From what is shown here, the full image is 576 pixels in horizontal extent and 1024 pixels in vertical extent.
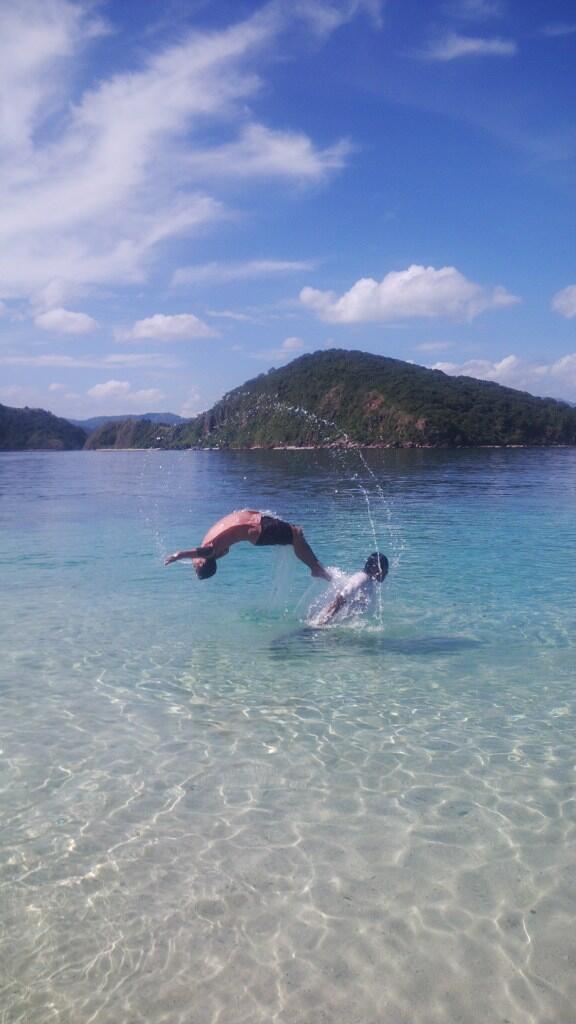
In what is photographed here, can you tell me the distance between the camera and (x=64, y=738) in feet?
25.5

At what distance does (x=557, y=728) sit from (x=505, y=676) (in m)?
1.73

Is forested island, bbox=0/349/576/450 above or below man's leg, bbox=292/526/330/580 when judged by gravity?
above

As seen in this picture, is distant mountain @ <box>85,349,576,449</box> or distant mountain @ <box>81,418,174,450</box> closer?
distant mountain @ <box>85,349,576,449</box>

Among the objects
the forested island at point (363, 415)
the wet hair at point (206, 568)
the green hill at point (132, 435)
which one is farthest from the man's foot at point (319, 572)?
the green hill at point (132, 435)

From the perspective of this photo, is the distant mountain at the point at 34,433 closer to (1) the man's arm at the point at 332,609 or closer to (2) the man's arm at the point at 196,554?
(1) the man's arm at the point at 332,609

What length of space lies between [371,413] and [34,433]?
88.7m

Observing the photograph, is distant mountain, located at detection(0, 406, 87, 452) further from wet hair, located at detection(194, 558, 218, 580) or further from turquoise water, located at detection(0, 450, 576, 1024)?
turquoise water, located at detection(0, 450, 576, 1024)

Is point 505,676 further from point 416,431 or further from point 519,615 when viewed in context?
point 416,431

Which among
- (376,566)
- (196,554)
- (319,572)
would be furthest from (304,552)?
(196,554)

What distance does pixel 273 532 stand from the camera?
1141 centimetres

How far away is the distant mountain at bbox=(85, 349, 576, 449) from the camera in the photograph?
108250 millimetres

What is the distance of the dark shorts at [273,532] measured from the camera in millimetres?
11336

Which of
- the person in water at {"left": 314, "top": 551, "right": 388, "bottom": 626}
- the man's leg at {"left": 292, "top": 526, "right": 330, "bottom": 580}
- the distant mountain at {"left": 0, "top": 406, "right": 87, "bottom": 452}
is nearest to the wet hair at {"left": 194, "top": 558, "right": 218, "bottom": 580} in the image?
the man's leg at {"left": 292, "top": 526, "right": 330, "bottom": 580}

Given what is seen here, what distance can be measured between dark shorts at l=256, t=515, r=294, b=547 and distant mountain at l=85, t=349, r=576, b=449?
273 ft
